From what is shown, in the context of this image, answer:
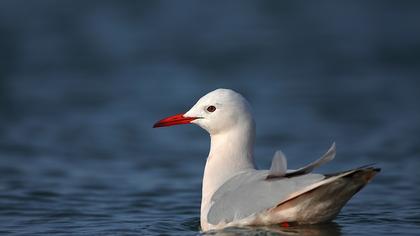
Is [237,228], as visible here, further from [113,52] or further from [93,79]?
[113,52]

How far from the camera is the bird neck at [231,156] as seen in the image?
828 cm

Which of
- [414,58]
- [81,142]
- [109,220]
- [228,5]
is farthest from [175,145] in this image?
[228,5]

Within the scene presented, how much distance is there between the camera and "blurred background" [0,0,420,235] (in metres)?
9.61

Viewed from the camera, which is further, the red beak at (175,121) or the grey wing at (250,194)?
the red beak at (175,121)

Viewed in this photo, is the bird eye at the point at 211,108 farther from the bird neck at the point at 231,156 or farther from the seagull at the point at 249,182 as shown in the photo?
the bird neck at the point at 231,156

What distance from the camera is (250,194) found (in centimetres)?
744

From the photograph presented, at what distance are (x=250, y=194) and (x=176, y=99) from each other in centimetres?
838

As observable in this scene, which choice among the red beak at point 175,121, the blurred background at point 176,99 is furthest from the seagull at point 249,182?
the blurred background at point 176,99

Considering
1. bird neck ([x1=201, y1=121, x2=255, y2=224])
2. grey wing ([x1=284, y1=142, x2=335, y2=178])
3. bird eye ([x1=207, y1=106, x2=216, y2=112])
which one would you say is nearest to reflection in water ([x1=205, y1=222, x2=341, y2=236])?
grey wing ([x1=284, y1=142, x2=335, y2=178])

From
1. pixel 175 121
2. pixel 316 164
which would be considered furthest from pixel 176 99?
pixel 316 164

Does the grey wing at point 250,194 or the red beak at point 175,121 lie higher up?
the red beak at point 175,121

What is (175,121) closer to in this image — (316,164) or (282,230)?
(282,230)

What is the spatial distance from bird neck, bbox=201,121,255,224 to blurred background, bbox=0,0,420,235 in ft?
1.50

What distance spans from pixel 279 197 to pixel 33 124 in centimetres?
803
